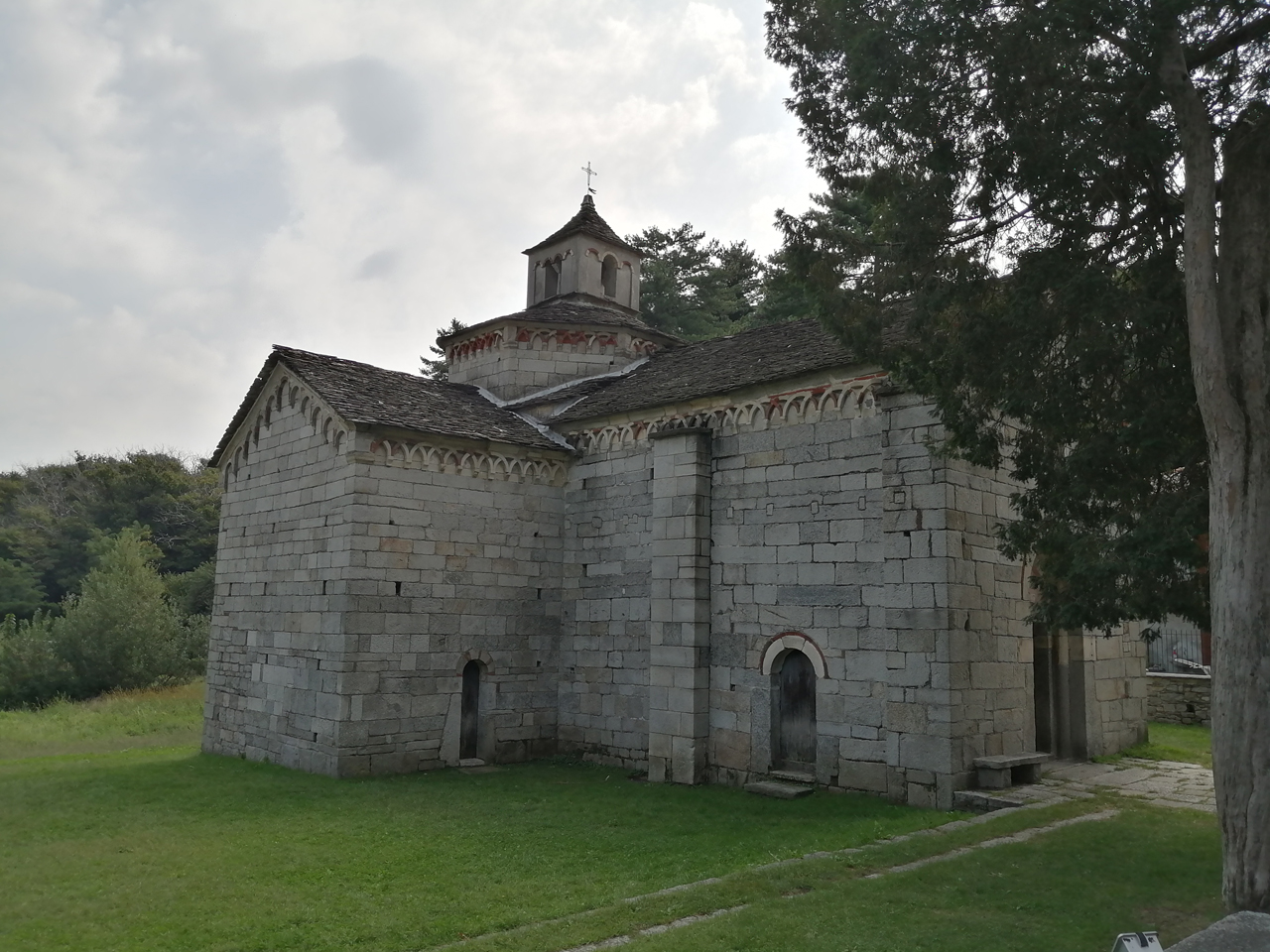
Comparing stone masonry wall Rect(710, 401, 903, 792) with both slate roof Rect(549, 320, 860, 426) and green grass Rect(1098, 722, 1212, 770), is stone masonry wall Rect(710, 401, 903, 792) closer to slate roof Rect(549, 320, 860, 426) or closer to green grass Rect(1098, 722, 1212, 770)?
slate roof Rect(549, 320, 860, 426)

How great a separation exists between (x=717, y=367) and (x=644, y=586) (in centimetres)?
353

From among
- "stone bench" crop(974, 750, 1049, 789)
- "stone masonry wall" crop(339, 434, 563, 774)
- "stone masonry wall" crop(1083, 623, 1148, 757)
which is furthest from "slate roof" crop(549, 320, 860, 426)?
"stone masonry wall" crop(1083, 623, 1148, 757)

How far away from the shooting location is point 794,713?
11.9 metres

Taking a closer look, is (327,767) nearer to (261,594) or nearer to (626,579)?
(261,594)

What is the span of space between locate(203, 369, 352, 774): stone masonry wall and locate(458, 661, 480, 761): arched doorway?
1.99 m

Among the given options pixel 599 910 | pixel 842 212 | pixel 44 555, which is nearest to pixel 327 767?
pixel 599 910

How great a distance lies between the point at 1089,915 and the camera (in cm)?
648

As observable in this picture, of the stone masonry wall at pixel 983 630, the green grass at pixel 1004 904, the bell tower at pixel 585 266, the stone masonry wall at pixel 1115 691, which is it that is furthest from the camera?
the bell tower at pixel 585 266

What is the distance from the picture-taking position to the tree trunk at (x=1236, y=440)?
609 cm

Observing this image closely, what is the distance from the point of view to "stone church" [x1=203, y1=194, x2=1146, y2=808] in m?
10.9

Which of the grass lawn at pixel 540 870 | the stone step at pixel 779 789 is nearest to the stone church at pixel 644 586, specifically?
the stone step at pixel 779 789

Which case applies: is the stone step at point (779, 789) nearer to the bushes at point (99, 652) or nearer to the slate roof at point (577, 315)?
the slate roof at point (577, 315)

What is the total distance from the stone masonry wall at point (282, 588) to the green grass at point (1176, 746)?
10853mm

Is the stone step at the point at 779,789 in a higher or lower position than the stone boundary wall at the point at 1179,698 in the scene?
lower
